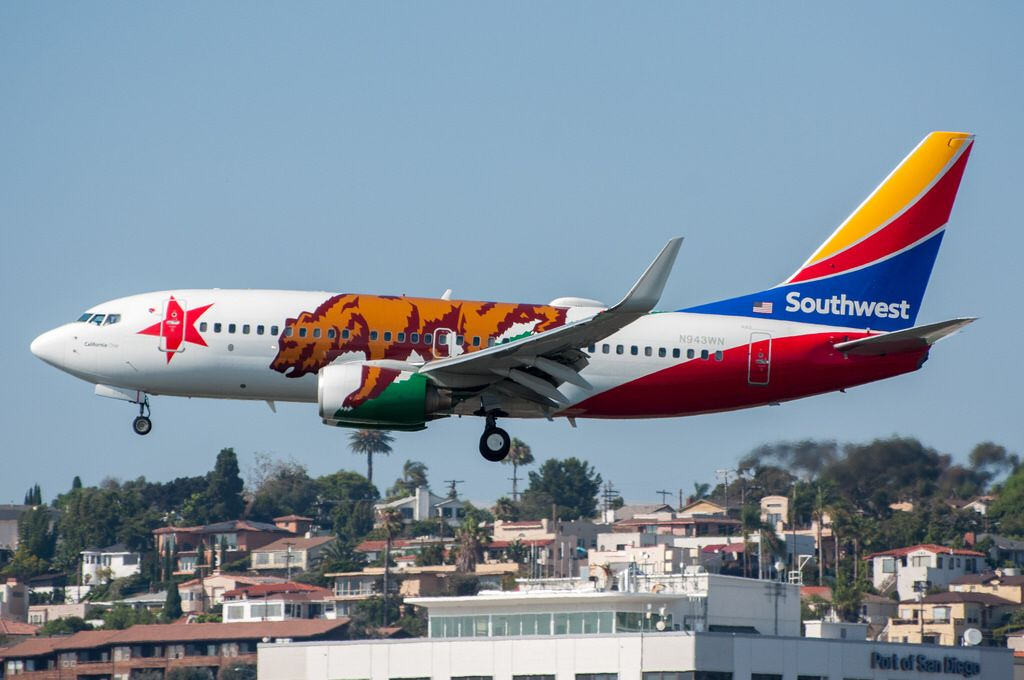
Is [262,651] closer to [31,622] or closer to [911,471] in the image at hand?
[911,471]

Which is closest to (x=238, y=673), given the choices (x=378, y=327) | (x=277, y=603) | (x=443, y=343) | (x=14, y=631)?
(x=277, y=603)

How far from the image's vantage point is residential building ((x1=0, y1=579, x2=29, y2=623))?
133m

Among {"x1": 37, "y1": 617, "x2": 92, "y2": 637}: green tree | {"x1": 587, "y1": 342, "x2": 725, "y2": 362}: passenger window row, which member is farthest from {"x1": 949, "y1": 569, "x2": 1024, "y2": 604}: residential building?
{"x1": 587, "y1": 342, "x2": 725, "y2": 362}: passenger window row

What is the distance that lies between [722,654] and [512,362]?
62.5 ft

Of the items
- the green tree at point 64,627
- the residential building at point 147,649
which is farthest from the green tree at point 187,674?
the green tree at point 64,627

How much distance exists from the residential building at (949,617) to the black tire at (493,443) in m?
69.3

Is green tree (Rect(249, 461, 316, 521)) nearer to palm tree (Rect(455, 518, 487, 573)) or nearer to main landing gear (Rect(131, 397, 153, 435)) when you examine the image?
palm tree (Rect(455, 518, 487, 573))

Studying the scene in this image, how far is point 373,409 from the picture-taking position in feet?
151

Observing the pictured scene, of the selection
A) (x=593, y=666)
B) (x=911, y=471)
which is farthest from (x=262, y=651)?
(x=911, y=471)

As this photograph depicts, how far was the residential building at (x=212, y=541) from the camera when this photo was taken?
160500mm

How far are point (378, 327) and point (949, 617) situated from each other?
76585 mm

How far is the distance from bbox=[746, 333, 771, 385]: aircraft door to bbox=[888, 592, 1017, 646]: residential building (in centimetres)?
6671

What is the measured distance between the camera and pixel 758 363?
4856 cm

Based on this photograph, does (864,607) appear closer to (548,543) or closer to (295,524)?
(548,543)
